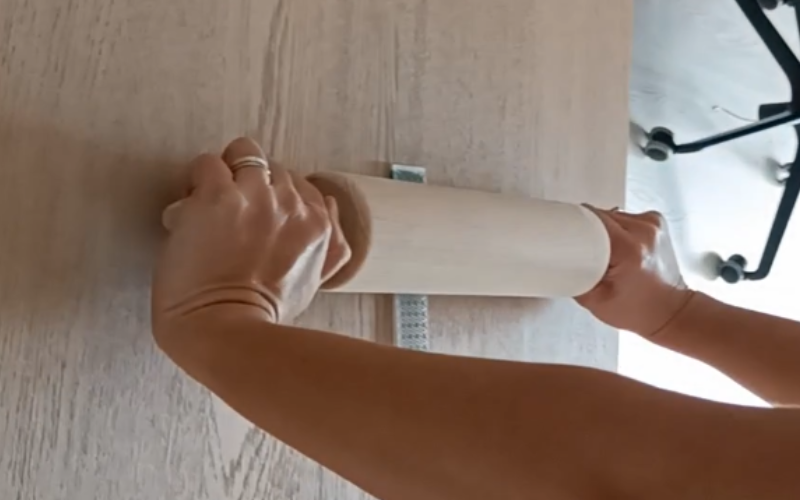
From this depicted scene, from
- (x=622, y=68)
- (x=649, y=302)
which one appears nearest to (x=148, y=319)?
(x=649, y=302)

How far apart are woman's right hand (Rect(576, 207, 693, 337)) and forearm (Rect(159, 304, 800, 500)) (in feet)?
1.27

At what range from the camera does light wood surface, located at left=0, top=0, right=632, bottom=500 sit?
491mm

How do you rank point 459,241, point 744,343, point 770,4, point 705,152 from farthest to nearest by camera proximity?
point 705,152 → point 770,4 → point 744,343 → point 459,241

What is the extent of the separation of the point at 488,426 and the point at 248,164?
0.22 metres

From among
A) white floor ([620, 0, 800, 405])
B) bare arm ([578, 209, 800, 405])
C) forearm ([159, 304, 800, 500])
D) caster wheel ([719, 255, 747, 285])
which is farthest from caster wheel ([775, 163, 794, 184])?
forearm ([159, 304, 800, 500])

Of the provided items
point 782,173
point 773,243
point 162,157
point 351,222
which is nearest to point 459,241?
point 351,222

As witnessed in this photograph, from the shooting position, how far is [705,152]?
5.77 feet

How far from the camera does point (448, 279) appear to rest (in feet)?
2.08

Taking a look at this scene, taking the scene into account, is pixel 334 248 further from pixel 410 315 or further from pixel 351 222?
pixel 410 315

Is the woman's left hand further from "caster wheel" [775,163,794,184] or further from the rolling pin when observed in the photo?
"caster wheel" [775,163,794,184]

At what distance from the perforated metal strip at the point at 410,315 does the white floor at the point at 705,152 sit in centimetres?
98

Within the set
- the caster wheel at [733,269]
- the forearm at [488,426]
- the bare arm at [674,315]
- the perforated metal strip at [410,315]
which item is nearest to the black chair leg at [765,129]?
the caster wheel at [733,269]

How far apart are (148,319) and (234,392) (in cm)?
12

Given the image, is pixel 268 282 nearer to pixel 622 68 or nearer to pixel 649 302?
pixel 649 302
